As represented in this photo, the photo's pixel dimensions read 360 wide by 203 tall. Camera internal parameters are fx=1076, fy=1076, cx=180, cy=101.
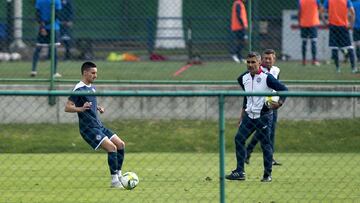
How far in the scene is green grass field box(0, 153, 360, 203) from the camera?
12648 millimetres

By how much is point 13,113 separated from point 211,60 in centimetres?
638

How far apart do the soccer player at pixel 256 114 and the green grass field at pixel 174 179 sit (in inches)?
9.9

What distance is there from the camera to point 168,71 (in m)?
22.2

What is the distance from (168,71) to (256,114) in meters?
7.95

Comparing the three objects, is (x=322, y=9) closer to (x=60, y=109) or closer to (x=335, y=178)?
(x=60, y=109)

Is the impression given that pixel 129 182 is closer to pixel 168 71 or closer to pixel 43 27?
pixel 43 27

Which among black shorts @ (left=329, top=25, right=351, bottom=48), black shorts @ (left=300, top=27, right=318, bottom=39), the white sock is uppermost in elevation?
black shorts @ (left=329, top=25, right=351, bottom=48)

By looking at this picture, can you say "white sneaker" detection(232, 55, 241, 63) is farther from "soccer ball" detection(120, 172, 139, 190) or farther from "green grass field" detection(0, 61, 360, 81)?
"soccer ball" detection(120, 172, 139, 190)

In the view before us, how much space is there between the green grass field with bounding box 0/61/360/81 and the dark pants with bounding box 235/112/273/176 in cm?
587

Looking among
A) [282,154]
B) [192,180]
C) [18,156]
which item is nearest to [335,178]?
[192,180]

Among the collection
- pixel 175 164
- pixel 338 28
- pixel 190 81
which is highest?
pixel 338 28

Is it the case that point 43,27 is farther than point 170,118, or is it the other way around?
point 43,27

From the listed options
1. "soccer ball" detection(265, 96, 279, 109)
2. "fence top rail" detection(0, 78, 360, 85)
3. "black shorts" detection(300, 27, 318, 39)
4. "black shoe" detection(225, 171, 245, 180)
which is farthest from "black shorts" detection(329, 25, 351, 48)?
"black shoe" detection(225, 171, 245, 180)

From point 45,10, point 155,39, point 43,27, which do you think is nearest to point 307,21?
point 155,39
